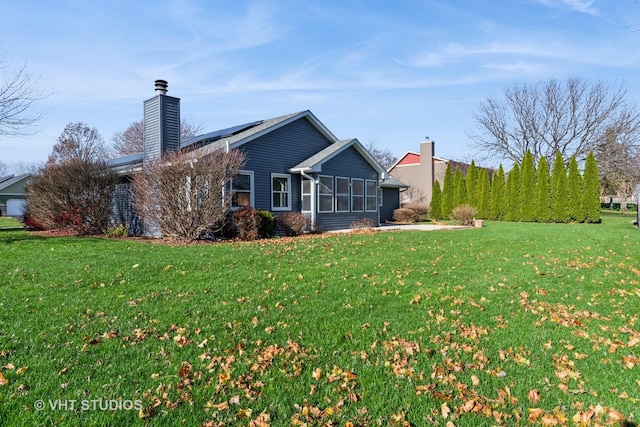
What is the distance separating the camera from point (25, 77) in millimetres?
Result: 14641

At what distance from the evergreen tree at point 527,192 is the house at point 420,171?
6.62 meters

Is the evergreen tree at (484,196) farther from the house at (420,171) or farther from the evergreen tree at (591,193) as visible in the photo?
the evergreen tree at (591,193)

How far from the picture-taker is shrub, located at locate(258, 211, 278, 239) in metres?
13.2

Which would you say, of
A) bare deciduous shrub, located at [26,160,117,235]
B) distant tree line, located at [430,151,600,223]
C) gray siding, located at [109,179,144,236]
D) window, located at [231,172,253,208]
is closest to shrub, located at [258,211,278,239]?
window, located at [231,172,253,208]

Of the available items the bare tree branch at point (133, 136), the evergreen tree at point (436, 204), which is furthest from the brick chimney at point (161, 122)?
the bare tree branch at point (133, 136)

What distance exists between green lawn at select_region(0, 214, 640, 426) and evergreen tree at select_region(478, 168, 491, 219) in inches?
783

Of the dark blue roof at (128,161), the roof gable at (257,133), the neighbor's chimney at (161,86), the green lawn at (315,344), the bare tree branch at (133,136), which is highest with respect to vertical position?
the bare tree branch at (133,136)

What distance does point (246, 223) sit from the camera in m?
12.6

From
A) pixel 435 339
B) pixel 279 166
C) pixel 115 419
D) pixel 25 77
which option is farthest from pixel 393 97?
pixel 115 419

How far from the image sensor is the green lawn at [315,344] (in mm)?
2875

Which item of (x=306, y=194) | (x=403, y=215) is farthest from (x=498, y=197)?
(x=306, y=194)

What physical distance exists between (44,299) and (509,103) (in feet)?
123

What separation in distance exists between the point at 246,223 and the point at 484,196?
64.7ft

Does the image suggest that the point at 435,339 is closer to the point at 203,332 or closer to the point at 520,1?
the point at 203,332
